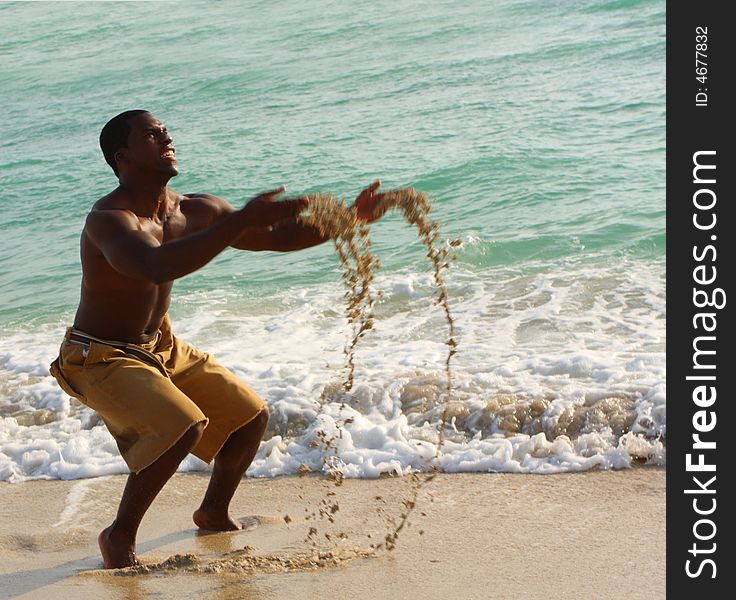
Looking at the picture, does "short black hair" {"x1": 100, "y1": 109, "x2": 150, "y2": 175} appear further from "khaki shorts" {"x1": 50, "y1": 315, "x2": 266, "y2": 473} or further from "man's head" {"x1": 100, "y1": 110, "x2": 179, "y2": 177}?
"khaki shorts" {"x1": 50, "y1": 315, "x2": 266, "y2": 473}

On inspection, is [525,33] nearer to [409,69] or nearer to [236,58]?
[409,69]

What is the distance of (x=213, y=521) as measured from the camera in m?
3.89

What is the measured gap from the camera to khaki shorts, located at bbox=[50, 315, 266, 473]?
338cm

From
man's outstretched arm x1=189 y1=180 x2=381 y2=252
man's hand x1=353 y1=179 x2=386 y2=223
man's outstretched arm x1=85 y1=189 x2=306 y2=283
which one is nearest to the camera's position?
man's outstretched arm x1=85 y1=189 x2=306 y2=283

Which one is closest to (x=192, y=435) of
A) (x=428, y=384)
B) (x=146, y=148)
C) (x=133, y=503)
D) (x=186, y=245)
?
(x=133, y=503)

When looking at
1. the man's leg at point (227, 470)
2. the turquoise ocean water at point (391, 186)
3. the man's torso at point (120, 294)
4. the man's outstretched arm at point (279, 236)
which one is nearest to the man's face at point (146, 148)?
the man's torso at point (120, 294)

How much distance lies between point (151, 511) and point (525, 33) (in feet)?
50.4

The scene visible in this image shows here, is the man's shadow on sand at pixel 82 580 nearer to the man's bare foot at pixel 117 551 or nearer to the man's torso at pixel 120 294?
the man's bare foot at pixel 117 551

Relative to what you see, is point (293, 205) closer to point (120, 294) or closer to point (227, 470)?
point (120, 294)

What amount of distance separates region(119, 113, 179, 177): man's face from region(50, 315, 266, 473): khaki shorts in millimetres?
591

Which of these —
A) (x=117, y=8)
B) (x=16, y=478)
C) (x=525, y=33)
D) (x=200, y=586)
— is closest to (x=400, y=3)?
(x=525, y=33)

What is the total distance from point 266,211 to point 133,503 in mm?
1173
